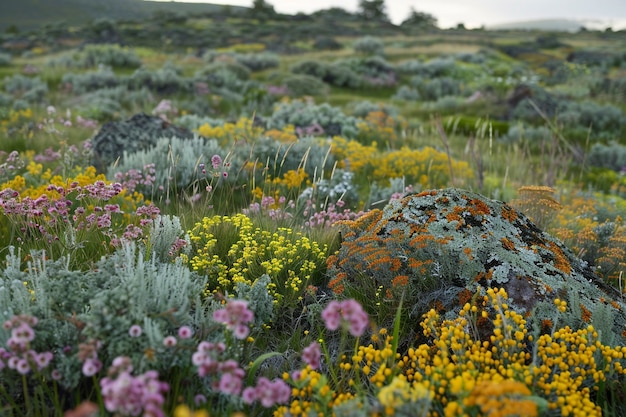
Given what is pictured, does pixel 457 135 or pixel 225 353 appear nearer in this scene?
pixel 225 353

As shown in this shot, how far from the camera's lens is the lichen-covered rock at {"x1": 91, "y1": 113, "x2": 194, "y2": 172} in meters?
6.72

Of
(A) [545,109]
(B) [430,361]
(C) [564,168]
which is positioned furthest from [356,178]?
(A) [545,109]

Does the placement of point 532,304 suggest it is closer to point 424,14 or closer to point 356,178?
point 356,178

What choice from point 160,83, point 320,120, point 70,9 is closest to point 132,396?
point 320,120

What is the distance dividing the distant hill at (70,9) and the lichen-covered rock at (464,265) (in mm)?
83312

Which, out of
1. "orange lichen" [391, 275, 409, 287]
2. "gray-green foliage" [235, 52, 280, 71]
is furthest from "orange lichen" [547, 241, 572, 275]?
"gray-green foliage" [235, 52, 280, 71]

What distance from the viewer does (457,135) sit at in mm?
12578

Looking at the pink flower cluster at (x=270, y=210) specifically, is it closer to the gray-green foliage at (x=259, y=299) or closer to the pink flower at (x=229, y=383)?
the gray-green foliage at (x=259, y=299)

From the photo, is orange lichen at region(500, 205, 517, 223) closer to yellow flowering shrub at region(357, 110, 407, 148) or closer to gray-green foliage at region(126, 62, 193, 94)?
yellow flowering shrub at region(357, 110, 407, 148)

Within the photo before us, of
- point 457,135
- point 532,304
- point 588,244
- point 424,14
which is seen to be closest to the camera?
point 532,304

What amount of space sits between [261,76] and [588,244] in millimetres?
19738

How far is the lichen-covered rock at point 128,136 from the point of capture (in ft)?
22.0

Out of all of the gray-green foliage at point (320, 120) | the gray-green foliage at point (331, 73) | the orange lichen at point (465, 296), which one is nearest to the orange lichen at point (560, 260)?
the orange lichen at point (465, 296)

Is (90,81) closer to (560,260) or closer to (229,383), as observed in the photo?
(560,260)
